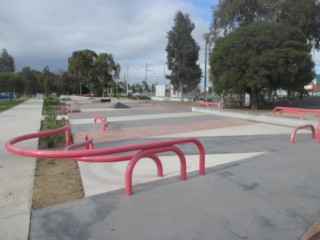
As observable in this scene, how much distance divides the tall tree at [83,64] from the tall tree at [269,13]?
154 feet

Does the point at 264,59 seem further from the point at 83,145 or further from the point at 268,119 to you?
the point at 83,145

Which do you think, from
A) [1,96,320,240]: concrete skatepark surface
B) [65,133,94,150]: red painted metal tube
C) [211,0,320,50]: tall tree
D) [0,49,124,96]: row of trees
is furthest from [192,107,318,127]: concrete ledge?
[0,49,124,96]: row of trees

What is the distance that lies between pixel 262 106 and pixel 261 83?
5.65 metres

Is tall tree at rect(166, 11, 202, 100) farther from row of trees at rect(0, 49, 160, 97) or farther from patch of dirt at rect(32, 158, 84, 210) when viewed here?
patch of dirt at rect(32, 158, 84, 210)

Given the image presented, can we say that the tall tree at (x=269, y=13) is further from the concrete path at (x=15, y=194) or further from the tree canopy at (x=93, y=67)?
the tree canopy at (x=93, y=67)

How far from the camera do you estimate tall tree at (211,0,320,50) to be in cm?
2769

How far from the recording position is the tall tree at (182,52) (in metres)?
43.3

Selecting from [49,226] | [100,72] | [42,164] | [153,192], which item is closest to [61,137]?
[42,164]

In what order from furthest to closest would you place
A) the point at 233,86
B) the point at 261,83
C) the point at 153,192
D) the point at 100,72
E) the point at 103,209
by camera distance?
the point at 100,72 < the point at 233,86 < the point at 261,83 < the point at 153,192 < the point at 103,209

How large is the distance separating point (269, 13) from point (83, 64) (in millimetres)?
52470

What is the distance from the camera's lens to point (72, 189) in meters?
5.41

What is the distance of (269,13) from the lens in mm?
28422

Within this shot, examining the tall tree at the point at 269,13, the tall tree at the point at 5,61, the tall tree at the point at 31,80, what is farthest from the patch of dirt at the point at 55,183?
the tall tree at the point at 5,61

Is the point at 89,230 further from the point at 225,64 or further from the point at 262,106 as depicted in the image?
the point at 262,106
